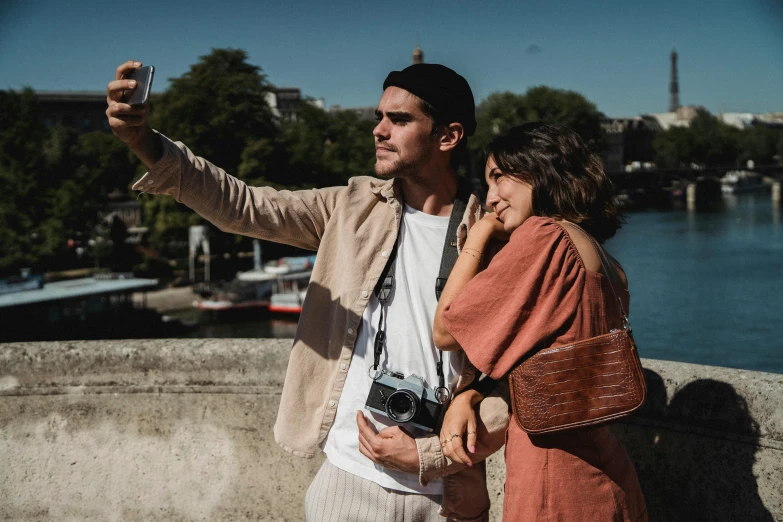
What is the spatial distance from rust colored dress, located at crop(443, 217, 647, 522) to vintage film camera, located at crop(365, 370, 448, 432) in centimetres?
21

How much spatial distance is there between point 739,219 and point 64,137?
4171 cm

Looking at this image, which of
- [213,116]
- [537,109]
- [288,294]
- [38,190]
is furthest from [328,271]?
[537,109]

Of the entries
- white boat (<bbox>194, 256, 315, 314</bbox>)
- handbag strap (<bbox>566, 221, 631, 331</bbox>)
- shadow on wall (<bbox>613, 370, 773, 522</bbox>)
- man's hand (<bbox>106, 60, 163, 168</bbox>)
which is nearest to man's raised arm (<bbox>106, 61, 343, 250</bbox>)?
man's hand (<bbox>106, 60, 163, 168</bbox>)

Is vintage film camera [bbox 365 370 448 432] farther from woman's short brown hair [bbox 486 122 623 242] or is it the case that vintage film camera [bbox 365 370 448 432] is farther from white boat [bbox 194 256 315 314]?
white boat [bbox 194 256 315 314]

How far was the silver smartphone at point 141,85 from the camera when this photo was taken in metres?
1.81

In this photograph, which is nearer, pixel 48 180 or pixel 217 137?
pixel 217 137

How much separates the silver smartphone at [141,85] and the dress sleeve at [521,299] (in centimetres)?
82

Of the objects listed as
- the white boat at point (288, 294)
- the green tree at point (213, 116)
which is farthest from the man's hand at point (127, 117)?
the white boat at point (288, 294)

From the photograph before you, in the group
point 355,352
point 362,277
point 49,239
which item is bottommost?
point 49,239

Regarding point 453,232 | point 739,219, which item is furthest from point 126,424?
point 739,219

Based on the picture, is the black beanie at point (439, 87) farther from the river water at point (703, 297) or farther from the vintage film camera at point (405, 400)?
the river water at point (703, 297)

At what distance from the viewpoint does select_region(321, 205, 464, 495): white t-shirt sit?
201 cm

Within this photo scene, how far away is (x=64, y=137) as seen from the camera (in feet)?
122

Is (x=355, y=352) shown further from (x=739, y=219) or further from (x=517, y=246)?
(x=739, y=219)
